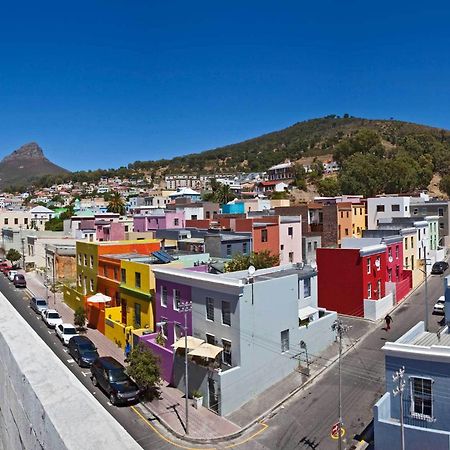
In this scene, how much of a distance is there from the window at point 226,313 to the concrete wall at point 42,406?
658 inches

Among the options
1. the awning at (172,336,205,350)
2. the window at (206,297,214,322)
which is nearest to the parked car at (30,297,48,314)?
the awning at (172,336,205,350)

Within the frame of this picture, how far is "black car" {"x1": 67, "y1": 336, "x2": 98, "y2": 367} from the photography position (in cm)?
2775

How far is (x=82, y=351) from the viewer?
2834 cm

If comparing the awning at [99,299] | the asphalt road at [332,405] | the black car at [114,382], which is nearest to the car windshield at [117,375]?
the black car at [114,382]

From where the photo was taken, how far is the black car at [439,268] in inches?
1994

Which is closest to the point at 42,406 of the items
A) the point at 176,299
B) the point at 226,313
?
the point at 226,313

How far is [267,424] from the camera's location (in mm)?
21141

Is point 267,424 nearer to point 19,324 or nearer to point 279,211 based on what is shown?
point 19,324

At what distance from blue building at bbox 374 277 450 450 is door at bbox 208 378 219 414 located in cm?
779

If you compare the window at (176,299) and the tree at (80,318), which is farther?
the tree at (80,318)

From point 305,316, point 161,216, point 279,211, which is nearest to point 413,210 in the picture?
point 279,211

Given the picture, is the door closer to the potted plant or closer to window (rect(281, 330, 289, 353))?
the potted plant

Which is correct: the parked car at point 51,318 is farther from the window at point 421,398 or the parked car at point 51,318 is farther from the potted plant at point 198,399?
the window at point 421,398

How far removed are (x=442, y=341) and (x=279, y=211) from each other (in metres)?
42.0
